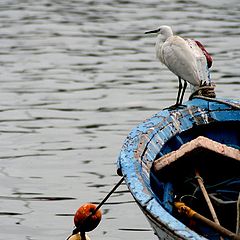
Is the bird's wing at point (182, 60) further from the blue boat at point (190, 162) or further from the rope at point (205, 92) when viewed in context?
the blue boat at point (190, 162)

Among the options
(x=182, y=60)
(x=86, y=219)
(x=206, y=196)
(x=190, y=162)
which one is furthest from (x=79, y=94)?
(x=206, y=196)

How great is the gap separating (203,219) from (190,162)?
45.5 inches

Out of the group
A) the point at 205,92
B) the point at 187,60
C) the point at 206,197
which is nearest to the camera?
the point at 206,197

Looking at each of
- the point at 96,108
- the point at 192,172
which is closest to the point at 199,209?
the point at 192,172

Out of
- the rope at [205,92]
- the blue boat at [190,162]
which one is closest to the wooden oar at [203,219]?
the blue boat at [190,162]

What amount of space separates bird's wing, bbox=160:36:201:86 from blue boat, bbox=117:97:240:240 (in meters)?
0.43

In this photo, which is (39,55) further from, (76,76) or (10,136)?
(10,136)

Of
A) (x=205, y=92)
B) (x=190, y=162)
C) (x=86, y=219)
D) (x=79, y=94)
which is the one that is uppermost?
(x=205, y=92)

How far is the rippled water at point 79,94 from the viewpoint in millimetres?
10945

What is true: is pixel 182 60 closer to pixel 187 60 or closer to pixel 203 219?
pixel 187 60

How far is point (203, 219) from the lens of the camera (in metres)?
7.05

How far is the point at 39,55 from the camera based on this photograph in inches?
822

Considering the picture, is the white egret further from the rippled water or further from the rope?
the rippled water

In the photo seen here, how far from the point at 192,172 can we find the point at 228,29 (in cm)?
1667
